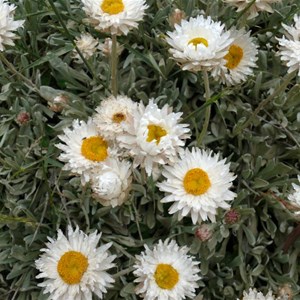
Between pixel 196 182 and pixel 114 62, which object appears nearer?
pixel 196 182

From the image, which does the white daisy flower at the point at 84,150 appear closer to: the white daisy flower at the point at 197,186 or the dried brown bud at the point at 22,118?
the white daisy flower at the point at 197,186

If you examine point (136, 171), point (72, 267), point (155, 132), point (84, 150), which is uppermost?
point (155, 132)

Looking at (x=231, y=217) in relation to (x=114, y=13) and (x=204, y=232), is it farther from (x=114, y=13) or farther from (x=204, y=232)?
(x=114, y=13)

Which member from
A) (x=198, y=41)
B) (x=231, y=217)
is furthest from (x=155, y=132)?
(x=231, y=217)

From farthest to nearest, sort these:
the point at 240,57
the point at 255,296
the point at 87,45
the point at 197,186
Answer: the point at 87,45 < the point at 240,57 < the point at 255,296 < the point at 197,186

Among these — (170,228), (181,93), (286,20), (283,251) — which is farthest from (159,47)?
(283,251)

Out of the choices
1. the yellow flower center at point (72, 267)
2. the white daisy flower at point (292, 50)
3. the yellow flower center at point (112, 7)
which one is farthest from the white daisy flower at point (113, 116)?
the white daisy flower at point (292, 50)

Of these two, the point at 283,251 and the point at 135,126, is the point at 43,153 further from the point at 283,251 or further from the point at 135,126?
the point at 283,251
